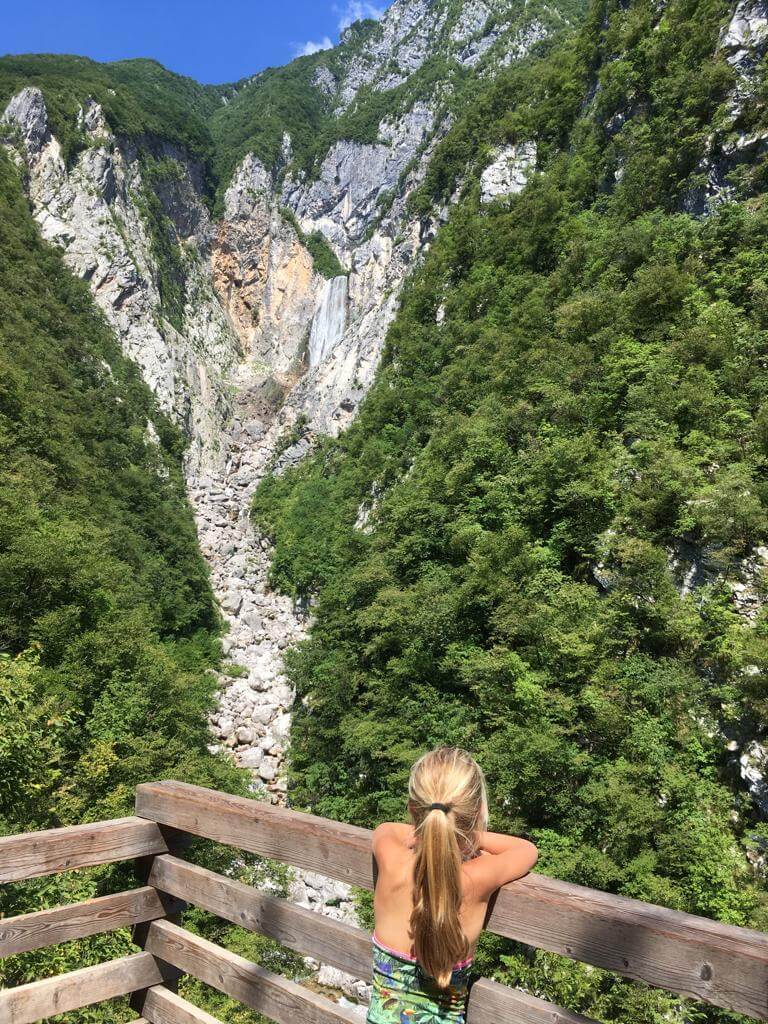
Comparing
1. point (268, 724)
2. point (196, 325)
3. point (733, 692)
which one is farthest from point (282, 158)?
point (733, 692)

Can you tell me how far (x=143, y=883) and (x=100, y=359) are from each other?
45581 mm

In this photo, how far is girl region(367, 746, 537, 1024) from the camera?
1.50 metres

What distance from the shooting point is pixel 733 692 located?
8383mm

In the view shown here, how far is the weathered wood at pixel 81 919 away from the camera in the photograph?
7.11 feet

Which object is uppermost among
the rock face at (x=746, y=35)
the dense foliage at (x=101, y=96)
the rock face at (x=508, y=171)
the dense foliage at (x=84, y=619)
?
the dense foliage at (x=101, y=96)

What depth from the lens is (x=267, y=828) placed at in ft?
7.09

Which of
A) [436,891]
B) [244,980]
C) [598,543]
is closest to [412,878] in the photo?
[436,891]

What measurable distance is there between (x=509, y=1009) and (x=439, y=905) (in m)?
0.39

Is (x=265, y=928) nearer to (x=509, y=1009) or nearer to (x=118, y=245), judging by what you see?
(x=509, y=1009)

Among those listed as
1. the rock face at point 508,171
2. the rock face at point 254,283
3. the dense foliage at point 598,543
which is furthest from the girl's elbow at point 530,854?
the rock face at point 508,171

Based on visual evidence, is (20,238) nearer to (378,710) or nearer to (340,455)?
(340,455)

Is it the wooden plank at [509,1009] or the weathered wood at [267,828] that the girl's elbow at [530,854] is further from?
the weathered wood at [267,828]

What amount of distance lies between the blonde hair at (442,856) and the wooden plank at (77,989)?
167 centimetres

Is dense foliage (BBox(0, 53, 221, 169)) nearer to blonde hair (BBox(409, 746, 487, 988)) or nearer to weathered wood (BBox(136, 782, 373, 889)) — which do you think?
weathered wood (BBox(136, 782, 373, 889))
